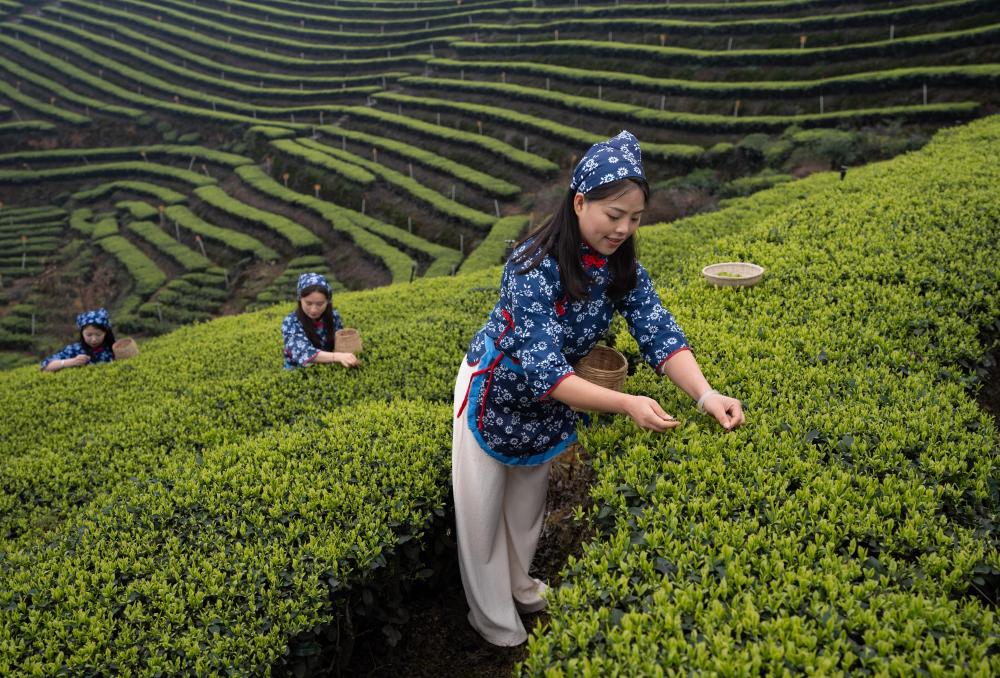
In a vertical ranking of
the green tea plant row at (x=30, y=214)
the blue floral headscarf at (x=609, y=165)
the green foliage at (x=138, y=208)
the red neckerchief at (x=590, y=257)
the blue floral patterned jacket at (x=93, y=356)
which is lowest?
the green tea plant row at (x=30, y=214)

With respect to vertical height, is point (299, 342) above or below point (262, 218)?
above

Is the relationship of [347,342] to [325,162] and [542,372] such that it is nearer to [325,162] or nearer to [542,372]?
[542,372]

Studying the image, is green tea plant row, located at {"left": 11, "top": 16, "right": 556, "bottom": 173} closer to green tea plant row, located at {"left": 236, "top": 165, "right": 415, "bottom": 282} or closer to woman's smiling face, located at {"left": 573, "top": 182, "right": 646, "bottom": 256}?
green tea plant row, located at {"left": 236, "top": 165, "right": 415, "bottom": 282}

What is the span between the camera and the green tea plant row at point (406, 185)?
827 inches

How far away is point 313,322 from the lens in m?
5.86

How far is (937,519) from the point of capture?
104 inches

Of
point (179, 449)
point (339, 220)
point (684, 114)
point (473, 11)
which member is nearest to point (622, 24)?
point (684, 114)

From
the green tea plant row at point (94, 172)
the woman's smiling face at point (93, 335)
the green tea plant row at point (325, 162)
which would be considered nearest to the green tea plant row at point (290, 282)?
the green tea plant row at point (325, 162)

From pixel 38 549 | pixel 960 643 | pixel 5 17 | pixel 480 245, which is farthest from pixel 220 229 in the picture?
pixel 5 17

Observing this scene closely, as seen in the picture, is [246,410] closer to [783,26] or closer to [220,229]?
[220,229]

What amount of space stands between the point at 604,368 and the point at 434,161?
70.6ft

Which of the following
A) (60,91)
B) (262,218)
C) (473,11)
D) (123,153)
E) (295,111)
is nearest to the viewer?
(262,218)

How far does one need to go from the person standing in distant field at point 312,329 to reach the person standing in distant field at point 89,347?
347cm

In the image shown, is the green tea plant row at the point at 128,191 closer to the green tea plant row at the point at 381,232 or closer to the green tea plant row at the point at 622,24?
the green tea plant row at the point at 381,232
